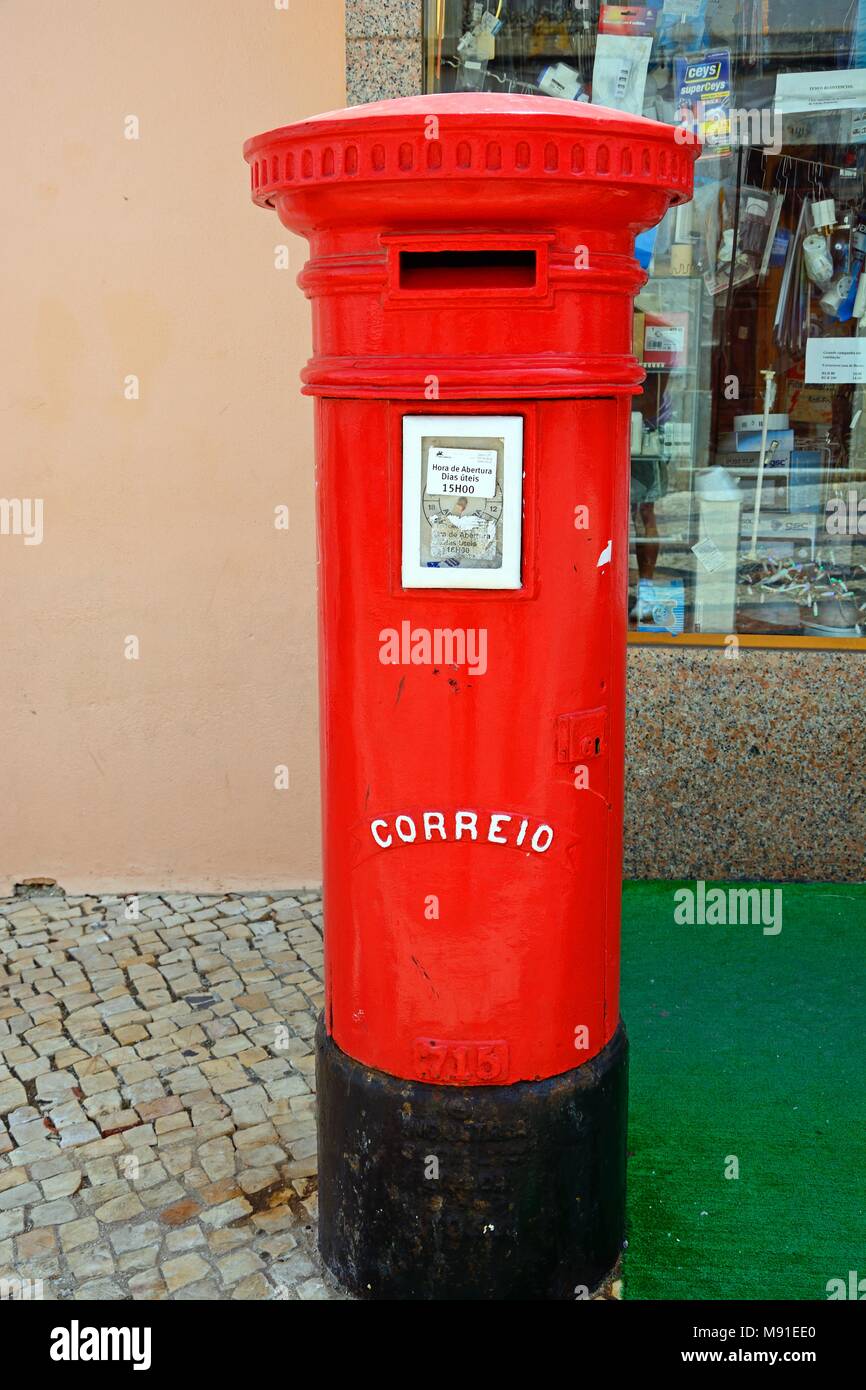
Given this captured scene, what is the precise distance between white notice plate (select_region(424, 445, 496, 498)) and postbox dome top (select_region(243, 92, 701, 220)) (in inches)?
18.5

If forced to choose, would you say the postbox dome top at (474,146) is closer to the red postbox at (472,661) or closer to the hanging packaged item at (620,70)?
the red postbox at (472,661)

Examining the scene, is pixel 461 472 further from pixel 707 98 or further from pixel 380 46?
pixel 707 98

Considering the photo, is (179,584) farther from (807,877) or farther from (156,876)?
(807,877)

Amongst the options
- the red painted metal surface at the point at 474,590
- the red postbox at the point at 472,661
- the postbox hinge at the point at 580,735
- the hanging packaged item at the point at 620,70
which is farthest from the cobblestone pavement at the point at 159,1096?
the hanging packaged item at the point at 620,70

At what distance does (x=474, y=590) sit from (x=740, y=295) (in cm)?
313

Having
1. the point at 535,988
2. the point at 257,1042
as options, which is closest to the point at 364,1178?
the point at 535,988

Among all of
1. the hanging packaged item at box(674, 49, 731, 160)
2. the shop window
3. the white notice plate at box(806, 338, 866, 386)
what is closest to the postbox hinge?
the shop window

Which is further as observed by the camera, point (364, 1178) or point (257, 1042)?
point (257, 1042)

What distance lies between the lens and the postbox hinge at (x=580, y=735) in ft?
8.78

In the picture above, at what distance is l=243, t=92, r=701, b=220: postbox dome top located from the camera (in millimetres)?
2311

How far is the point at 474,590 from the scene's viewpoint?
2.56 meters

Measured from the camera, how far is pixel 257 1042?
4199 mm

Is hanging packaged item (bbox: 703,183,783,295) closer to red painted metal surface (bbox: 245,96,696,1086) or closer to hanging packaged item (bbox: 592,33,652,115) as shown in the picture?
hanging packaged item (bbox: 592,33,652,115)

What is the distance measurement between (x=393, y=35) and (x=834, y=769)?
311 centimetres
